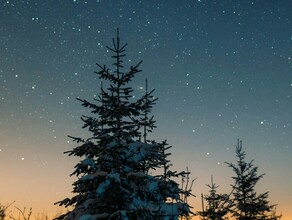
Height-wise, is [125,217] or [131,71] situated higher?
[131,71]

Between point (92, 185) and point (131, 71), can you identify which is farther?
point (131, 71)

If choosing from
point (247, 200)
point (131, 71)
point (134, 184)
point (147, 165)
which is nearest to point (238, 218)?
point (247, 200)

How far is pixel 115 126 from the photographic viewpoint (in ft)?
40.4

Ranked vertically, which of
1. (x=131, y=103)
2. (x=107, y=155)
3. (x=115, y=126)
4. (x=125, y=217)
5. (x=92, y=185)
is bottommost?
(x=125, y=217)

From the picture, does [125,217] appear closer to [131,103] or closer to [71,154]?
[71,154]

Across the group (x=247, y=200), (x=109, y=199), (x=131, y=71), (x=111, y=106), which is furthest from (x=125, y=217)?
(x=247, y=200)

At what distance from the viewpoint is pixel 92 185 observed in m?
11.5

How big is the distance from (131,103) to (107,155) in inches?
78.4

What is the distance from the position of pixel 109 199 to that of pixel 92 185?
2.56ft

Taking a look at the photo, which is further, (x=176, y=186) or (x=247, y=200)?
(x=247, y=200)

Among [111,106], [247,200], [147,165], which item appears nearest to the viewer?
[111,106]

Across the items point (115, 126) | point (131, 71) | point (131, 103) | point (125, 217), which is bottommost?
point (125, 217)

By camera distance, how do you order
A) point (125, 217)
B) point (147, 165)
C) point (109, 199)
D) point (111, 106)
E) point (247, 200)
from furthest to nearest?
point (247, 200) < point (147, 165) < point (111, 106) < point (109, 199) < point (125, 217)

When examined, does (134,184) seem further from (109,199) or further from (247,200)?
(247,200)
